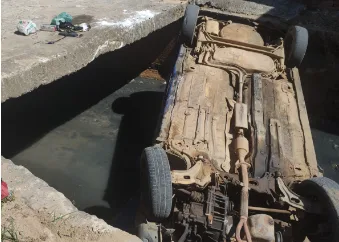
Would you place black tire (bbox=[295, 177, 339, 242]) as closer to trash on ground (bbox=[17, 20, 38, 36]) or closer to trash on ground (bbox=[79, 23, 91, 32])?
trash on ground (bbox=[79, 23, 91, 32])

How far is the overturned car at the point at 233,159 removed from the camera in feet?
12.7

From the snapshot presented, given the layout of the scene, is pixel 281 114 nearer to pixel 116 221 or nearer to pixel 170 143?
pixel 170 143

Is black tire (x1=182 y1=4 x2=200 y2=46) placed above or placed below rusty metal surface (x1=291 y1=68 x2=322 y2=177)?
above

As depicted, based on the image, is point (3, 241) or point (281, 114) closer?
point (3, 241)

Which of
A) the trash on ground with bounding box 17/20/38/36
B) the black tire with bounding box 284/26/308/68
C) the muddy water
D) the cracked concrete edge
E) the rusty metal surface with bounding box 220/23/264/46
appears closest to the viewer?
the cracked concrete edge

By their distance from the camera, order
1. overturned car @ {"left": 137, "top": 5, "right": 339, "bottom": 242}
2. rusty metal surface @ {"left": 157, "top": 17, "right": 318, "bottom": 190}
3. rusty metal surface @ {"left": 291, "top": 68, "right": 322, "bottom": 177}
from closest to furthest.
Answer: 1. overturned car @ {"left": 137, "top": 5, "right": 339, "bottom": 242}
2. rusty metal surface @ {"left": 157, "top": 17, "right": 318, "bottom": 190}
3. rusty metal surface @ {"left": 291, "top": 68, "right": 322, "bottom": 177}

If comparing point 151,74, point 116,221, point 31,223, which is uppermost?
point 31,223

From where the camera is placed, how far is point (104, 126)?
7.55m

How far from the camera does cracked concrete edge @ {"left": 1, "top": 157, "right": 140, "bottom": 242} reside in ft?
11.0

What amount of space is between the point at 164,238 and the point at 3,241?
1473mm

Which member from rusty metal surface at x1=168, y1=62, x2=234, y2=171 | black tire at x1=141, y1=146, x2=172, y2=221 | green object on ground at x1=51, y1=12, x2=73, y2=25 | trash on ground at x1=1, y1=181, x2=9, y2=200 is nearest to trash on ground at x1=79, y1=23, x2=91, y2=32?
green object on ground at x1=51, y1=12, x2=73, y2=25

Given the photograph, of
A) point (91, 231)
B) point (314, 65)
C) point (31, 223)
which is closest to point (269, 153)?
point (91, 231)

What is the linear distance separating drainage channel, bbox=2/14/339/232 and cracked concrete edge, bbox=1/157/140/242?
2.20 m

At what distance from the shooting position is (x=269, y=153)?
15.3 feet
